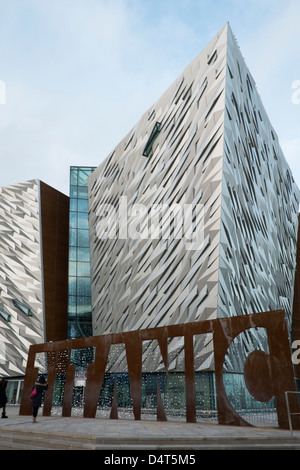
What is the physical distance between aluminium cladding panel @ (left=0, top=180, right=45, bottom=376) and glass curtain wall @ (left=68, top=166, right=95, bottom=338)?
3280 mm

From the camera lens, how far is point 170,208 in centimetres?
2345

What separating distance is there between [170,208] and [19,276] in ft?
47.3

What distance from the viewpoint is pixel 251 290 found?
22.4 m

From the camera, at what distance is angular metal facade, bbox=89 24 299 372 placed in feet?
65.8

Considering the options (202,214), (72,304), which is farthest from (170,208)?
(72,304)

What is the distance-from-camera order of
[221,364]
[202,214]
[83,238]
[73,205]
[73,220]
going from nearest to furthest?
[221,364]
[202,214]
[83,238]
[73,220]
[73,205]

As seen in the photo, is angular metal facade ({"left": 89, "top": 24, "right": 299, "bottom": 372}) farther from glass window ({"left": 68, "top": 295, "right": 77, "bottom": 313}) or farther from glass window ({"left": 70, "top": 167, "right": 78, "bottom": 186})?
glass window ({"left": 70, "top": 167, "right": 78, "bottom": 186})

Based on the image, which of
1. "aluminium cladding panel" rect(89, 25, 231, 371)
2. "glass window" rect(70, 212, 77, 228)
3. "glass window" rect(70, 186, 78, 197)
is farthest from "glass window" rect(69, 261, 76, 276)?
"glass window" rect(70, 186, 78, 197)

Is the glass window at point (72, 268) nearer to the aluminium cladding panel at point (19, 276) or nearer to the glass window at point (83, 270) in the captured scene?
the glass window at point (83, 270)

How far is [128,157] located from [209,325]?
2120 centimetres

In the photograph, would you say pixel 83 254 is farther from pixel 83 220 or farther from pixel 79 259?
pixel 83 220

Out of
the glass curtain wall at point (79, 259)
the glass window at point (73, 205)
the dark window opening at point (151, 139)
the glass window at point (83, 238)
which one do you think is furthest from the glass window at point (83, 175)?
the dark window opening at point (151, 139)

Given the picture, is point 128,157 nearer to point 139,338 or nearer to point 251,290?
point 251,290
